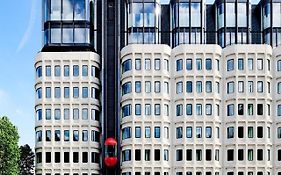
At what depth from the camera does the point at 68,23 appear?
80.9m

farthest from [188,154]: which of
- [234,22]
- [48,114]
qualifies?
[234,22]

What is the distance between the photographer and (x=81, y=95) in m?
79.1

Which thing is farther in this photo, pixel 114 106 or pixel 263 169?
pixel 114 106

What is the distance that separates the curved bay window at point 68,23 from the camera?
80.8 metres

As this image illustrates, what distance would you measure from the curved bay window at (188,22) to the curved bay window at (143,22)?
8.70 feet

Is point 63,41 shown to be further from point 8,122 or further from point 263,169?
point 263,169

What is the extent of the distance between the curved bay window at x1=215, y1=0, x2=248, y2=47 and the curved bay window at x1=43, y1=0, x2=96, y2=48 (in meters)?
19.1

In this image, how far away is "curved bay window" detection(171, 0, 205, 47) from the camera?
3184 inches

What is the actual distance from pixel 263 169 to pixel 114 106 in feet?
73.4

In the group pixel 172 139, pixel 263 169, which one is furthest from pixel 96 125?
pixel 263 169

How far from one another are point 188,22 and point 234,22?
668cm

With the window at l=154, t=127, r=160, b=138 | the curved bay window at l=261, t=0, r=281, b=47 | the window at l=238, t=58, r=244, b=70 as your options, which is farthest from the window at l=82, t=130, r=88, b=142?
the curved bay window at l=261, t=0, r=281, b=47

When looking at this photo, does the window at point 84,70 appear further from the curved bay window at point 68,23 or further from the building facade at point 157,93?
the curved bay window at point 68,23

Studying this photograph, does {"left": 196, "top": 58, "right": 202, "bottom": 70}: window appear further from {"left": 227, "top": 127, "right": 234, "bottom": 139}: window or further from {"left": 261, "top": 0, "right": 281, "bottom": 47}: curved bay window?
{"left": 261, "top": 0, "right": 281, "bottom": 47}: curved bay window
